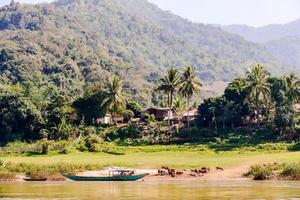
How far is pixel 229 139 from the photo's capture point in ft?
335

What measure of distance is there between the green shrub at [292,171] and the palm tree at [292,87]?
42619 millimetres

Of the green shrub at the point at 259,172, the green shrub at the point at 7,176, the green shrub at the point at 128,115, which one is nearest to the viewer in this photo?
A: the green shrub at the point at 259,172

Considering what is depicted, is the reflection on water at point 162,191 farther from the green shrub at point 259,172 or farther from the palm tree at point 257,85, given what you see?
the palm tree at point 257,85

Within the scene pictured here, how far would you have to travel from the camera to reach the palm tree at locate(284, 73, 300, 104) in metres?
111

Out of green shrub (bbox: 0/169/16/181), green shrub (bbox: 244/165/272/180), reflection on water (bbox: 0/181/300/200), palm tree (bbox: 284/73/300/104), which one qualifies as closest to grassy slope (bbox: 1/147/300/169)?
green shrub (bbox: 244/165/272/180)

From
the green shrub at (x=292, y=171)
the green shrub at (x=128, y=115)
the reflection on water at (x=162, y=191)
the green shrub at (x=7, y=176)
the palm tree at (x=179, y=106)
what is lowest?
the reflection on water at (x=162, y=191)

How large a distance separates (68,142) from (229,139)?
2732 cm

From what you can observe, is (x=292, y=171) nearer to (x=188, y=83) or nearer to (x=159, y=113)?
(x=188, y=83)

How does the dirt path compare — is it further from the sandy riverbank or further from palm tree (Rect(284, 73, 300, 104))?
palm tree (Rect(284, 73, 300, 104))

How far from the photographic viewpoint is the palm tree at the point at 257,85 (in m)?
109

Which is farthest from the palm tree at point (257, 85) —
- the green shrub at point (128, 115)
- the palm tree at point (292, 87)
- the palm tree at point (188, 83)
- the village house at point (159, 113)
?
the green shrub at point (128, 115)

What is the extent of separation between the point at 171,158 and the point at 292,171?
21.8 m

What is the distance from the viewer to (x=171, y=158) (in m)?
86.1

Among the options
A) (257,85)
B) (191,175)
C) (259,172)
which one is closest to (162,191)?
(191,175)
